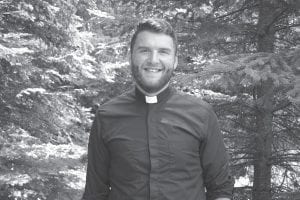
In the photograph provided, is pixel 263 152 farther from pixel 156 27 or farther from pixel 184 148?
pixel 156 27

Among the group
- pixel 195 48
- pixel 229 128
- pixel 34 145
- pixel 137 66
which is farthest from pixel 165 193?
pixel 34 145

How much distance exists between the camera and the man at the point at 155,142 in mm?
2576

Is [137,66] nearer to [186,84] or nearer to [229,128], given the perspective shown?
[186,84]

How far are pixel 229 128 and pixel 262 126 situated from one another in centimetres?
68

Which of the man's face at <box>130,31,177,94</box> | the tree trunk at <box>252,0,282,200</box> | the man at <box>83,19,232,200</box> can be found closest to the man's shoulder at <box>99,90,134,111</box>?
the man at <box>83,19,232,200</box>

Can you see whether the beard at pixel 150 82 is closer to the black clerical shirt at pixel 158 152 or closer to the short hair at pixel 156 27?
the black clerical shirt at pixel 158 152

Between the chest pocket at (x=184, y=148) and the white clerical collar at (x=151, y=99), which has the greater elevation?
the white clerical collar at (x=151, y=99)

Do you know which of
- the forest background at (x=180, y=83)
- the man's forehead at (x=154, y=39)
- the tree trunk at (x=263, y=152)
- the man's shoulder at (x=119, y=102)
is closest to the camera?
the man's forehead at (x=154, y=39)

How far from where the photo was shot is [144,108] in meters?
2.73

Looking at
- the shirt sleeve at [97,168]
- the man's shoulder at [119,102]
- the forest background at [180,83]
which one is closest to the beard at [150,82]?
the man's shoulder at [119,102]

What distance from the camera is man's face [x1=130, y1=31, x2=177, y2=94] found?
2656 mm

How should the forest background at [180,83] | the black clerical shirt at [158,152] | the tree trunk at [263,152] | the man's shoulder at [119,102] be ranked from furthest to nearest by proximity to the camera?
1. the tree trunk at [263,152]
2. the forest background at [180,83]
3. the man's shoulder at [119,102]
4. the black clerical shirt at [158,152]

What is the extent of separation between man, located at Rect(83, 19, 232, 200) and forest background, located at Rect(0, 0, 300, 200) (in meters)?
1.23

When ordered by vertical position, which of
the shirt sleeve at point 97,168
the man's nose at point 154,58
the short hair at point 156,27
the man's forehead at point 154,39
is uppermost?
the short hair at point 156,27
